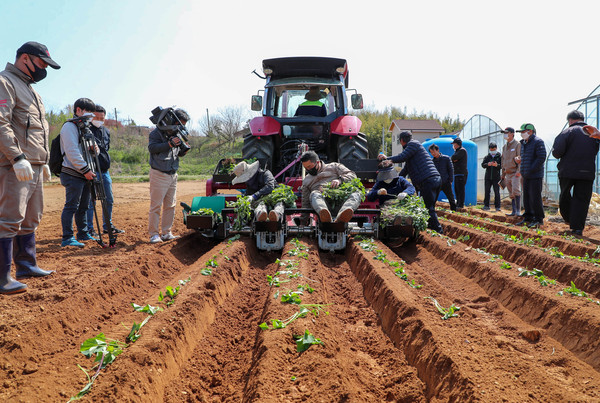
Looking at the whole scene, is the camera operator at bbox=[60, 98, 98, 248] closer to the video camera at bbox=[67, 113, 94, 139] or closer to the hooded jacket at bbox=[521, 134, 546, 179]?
the video camera at bbox=[67, 113, 94, 139]

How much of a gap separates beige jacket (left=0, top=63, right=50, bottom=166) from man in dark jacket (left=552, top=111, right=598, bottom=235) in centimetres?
753

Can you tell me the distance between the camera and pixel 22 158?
11.8ft

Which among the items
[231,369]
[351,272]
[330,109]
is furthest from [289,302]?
[330,109]

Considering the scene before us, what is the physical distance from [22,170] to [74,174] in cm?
235

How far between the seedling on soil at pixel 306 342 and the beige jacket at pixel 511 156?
8.45m

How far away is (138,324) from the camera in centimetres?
281

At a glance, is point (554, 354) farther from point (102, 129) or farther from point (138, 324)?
point (102, 129)

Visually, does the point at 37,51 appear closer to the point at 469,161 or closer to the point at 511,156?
the point at 511,156

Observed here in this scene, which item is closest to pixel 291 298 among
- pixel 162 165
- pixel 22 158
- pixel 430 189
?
pixel 22 158

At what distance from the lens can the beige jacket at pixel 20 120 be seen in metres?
3.57

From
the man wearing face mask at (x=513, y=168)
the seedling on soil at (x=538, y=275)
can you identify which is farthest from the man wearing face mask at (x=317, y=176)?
the man wearing face mask at (x=513, y=168)

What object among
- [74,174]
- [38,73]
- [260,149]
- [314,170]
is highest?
[38,73]

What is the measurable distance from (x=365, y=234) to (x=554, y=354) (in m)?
3.52

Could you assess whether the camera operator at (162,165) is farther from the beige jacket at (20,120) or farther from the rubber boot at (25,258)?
the rubber boot at (25,258)
